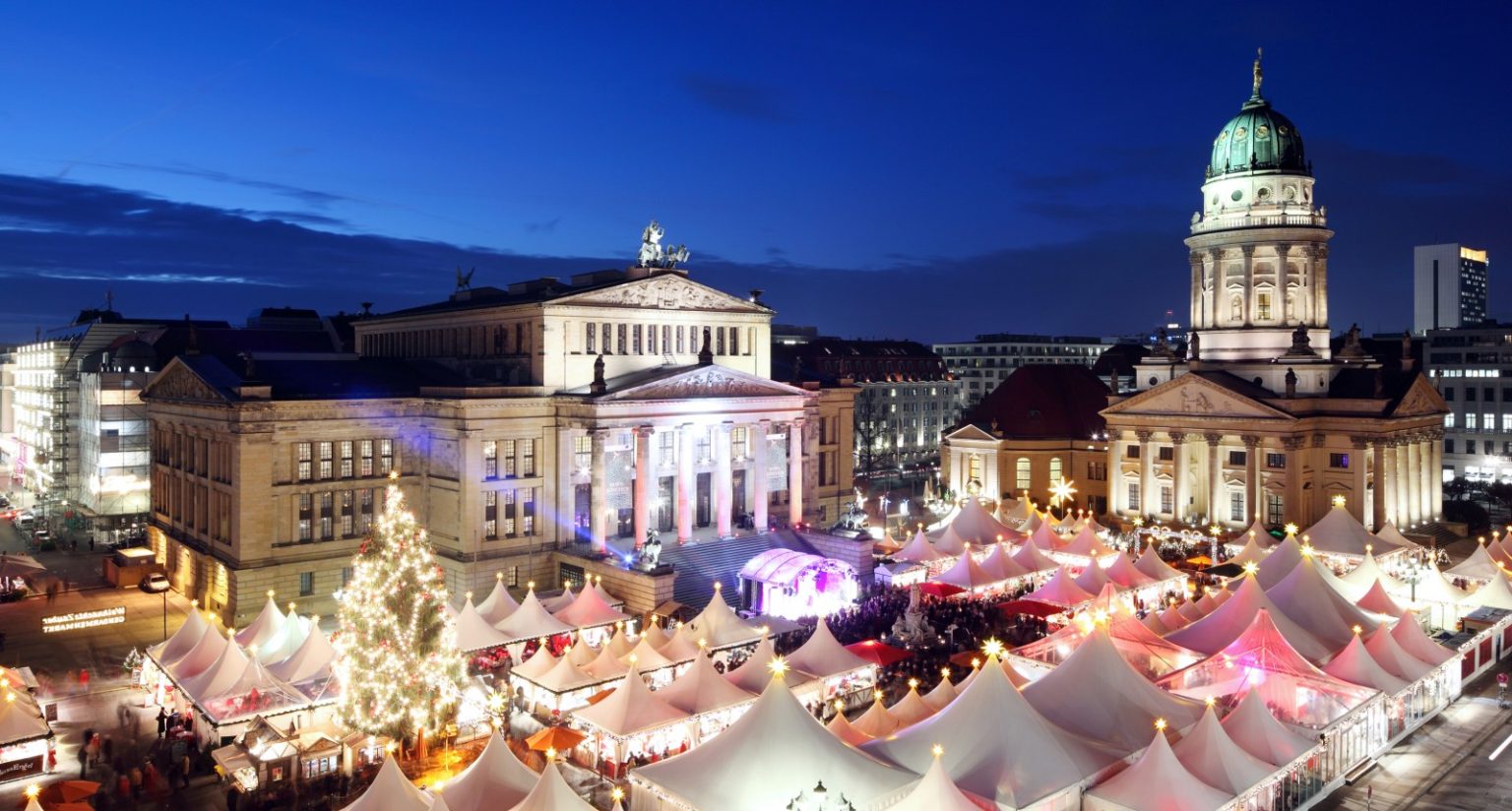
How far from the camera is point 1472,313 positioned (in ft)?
554

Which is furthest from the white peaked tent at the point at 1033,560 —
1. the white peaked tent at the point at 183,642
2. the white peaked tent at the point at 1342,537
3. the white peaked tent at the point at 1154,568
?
the white peaked tent at the point at 183,642

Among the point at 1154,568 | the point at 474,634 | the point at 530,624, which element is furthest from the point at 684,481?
the point at 1154,568

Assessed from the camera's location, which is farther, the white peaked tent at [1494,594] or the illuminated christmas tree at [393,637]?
the white peaked tent at [1494,594]

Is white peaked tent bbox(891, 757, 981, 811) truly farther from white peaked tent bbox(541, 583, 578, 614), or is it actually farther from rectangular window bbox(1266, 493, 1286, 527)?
rectangular window bbox(1266, 493, 1286, 527)

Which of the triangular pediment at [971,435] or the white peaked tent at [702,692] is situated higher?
the triangular pediment at [971,435]

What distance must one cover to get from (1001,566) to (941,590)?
389cm

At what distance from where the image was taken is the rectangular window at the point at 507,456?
169 ft

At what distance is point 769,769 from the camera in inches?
912

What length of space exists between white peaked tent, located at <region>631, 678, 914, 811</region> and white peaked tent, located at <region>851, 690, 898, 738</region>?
11.7 ft

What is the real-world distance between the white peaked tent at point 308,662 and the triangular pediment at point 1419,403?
55.3 m

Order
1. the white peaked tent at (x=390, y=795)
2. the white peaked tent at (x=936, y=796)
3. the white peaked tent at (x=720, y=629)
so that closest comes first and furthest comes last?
the white peaked tent at (x=936, y=796)
the white peaked tent at (x=390, y=795)
the white peaked tent at (x=720, y=629)

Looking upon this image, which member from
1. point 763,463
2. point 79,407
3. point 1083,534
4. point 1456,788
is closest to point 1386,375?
point 1083,534

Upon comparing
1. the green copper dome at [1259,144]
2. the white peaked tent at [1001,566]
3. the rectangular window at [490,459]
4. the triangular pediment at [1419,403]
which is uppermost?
the green copper dome at [1259,144]

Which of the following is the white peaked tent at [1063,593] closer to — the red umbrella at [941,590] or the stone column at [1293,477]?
the red umbrella at [941,590]
